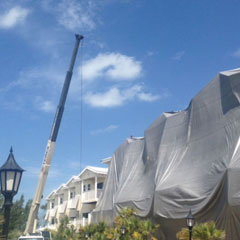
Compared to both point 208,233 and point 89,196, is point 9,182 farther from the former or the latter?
point 89,196

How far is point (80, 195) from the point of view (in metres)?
46.1

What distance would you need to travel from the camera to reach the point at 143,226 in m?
20.9

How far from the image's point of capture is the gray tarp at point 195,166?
54.2 feet

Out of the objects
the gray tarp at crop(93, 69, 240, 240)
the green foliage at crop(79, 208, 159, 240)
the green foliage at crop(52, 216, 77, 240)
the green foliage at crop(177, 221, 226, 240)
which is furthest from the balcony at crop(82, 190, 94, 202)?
the green foliage at crop(177, 221, 226, 240)

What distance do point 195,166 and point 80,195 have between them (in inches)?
1117

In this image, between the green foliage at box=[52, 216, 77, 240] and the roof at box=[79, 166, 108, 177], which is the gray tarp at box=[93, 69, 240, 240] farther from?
the roof at box=[79, 166, 108, 177]

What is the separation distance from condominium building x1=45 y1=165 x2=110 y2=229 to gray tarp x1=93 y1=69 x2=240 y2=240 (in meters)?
14.7

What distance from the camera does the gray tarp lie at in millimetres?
16516

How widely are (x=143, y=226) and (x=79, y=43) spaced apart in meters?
18.6

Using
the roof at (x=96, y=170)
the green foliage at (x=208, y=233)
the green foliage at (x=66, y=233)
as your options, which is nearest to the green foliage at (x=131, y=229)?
Result: the green foliage at (x=208, y=233)

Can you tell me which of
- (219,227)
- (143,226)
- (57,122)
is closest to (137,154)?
(57,122)

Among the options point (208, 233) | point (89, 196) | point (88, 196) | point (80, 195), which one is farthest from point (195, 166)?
point (80, 195)

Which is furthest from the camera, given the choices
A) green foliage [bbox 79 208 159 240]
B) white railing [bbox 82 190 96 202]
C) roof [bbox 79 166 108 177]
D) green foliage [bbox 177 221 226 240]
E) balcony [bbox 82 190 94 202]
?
roof [bbox 79 166 108 177]

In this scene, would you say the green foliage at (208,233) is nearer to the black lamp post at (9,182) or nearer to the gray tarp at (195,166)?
the gray tarp at (195,166)
